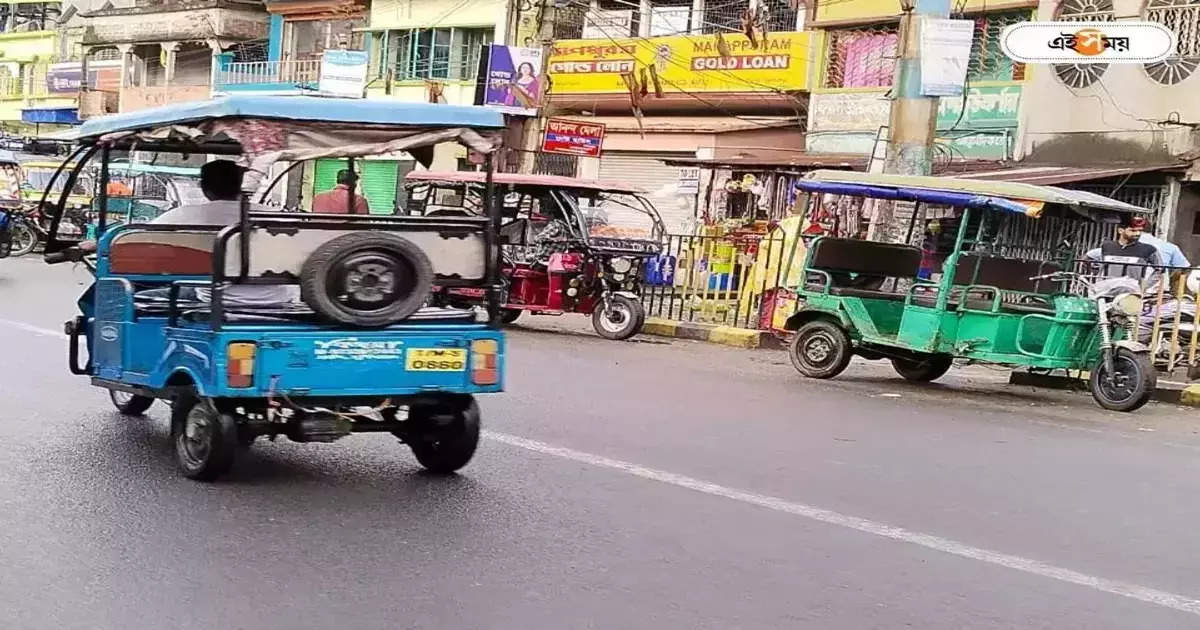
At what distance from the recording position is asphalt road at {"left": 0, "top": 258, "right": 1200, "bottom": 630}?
503cm

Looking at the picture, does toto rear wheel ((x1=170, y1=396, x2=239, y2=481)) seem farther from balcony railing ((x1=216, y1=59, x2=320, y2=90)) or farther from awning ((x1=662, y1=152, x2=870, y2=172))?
balcony railing ((x1=216, y1=59, x2=320, y2=90))

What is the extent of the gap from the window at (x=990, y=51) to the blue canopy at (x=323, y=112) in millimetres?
16878

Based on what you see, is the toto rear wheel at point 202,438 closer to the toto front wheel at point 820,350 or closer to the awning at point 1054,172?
the toto front wheel at point 820,350

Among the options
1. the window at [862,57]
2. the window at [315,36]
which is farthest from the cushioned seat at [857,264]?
the window at [315,36]

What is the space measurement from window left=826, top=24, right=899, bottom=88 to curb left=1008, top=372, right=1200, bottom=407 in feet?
34.6

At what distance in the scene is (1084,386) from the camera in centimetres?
1401

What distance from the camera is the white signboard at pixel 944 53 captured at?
15234 mm

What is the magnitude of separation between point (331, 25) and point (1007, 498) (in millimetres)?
35256

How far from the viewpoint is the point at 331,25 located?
40.0 metres

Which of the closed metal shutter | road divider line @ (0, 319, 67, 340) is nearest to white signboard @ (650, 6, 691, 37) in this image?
the closed metal shutter

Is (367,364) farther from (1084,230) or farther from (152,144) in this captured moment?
(1084,230)

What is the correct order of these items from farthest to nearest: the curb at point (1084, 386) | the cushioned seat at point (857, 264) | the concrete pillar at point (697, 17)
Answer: the concrete pillar at point (697, 17) < the cushioned seat at point (857, 264) < the curb at point (1084, 386)

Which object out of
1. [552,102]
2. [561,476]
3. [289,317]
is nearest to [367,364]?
[289,317]

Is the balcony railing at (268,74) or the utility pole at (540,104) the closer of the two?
the utility pole at (540,104)
